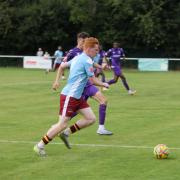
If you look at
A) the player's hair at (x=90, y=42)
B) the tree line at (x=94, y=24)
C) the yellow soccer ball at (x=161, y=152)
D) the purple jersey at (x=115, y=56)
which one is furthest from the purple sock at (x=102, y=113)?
the tree line at (x=94, y=24)

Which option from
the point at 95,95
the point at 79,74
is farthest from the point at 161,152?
the point at 95,95

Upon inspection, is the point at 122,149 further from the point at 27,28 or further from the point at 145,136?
the point at 27,28

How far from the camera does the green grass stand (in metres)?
8.20

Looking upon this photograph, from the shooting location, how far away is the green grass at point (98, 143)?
8.20 m

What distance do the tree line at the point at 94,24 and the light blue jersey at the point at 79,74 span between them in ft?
135

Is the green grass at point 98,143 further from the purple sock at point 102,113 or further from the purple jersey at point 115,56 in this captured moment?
the purple jersey at point 115,56

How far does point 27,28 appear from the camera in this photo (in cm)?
5394

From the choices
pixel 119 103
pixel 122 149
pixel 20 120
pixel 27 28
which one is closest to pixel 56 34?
pixel 27 28

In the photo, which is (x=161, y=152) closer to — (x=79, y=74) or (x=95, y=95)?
(x=79, y=74)

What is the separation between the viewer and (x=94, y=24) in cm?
5378

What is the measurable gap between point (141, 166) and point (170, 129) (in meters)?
4.06

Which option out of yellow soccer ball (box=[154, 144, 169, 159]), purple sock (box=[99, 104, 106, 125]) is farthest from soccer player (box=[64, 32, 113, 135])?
yellow soccer ball (box=[154, 144, 169, 159])

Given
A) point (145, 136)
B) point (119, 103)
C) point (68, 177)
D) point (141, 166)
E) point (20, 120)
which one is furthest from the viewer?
point (119, 103)

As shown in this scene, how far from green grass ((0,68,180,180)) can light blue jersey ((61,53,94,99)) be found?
1.03 m
